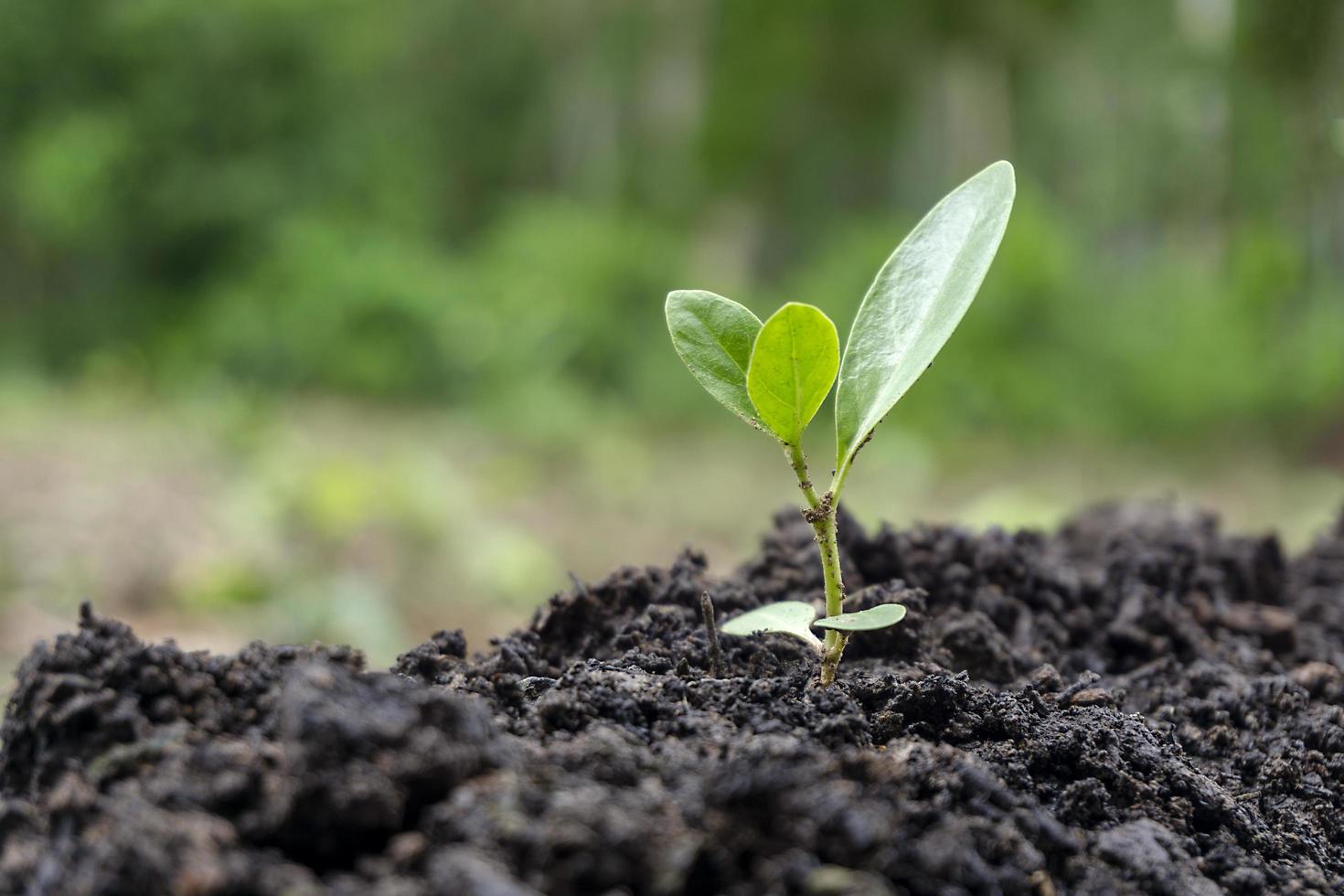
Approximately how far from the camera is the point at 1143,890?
58cm

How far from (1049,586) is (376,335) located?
7.26m

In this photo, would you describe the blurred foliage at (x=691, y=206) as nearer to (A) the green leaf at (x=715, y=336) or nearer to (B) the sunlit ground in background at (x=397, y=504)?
(B) the sunlit ground in background at (x=397, y=504)

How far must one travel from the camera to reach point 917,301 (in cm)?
73

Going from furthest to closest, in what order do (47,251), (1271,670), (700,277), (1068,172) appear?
(47,251) → (700,277) → (1068,172) → (1271,670)

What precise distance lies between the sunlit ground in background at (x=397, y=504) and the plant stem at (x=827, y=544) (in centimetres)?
110

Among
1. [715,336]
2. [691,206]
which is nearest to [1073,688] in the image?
[715,336]

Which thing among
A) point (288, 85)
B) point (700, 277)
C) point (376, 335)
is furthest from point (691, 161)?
point (288, 85)

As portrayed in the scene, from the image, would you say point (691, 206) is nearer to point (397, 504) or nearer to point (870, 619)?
point (397, 504)

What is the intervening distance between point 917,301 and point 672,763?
14.1 inches

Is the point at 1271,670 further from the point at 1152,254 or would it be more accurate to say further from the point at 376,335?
the point at 376,335

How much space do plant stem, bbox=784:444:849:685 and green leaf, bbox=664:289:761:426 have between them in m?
0.06

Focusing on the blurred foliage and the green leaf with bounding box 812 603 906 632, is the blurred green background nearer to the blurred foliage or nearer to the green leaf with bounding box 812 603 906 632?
the blurred foliage

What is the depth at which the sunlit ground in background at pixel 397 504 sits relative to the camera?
271cm

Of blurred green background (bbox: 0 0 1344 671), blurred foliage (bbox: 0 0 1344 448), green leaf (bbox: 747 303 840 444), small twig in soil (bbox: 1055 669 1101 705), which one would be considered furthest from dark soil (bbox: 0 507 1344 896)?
blurred foliage (bbox: 0 0 1344 448)
